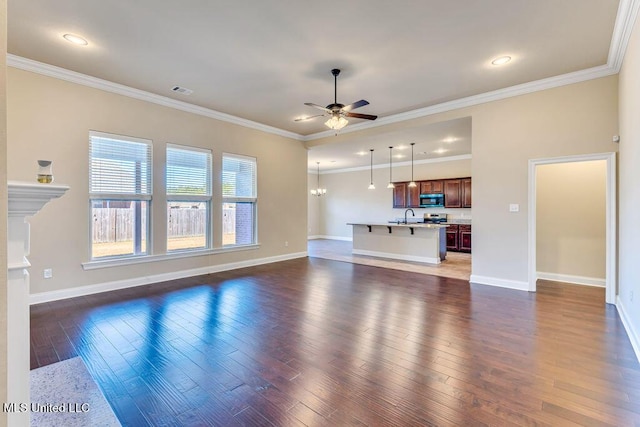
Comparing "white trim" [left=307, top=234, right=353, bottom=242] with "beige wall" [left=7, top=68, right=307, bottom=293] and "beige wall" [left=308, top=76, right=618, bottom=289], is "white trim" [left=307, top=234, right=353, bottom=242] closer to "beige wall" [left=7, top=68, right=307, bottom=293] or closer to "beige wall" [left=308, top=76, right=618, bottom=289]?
"beige wall" [left=7, top=68, right=307, bottom=293]

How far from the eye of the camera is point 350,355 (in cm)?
265

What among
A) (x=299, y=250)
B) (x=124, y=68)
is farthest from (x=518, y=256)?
(x=124, y=68)

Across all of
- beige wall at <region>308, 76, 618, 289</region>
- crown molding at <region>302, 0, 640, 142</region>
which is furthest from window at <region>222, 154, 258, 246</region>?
beige wall at <region>308, 76, 618, 289</region>

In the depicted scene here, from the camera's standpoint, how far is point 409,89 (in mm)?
4789

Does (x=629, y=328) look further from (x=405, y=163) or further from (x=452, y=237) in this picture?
(x=405, y=163)

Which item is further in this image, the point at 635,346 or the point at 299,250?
the point at 299,250

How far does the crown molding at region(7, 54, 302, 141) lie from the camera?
3943 millimetres

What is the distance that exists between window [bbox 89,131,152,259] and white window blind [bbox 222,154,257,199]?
58.6 inches

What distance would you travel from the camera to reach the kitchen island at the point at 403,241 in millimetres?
7180

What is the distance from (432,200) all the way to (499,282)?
17.2ft

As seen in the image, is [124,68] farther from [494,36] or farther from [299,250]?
[299,250]

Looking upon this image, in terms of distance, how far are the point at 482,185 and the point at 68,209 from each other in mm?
6384

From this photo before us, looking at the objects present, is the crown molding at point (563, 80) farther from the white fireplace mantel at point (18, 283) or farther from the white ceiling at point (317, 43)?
the white fireplace mantel at point (18, 283)

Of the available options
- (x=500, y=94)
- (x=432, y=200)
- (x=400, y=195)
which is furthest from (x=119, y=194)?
(x=432, y=200)
